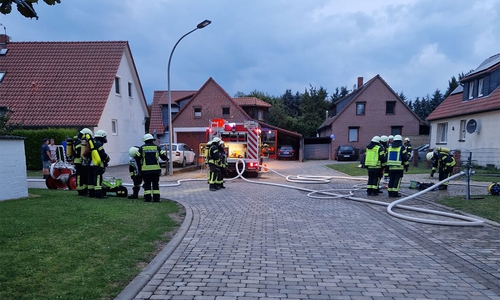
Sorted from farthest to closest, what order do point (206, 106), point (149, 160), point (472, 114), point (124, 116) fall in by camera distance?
1. point (206, 106)
2. point (124, 116)
3. point (472, 114)
4. point (149, 160)

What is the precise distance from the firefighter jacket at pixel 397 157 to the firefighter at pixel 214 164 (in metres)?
5.32

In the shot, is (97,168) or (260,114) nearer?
(97,168)

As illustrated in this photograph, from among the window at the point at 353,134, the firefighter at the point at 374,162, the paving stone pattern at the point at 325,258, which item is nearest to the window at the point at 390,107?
the window at the point at 353,134

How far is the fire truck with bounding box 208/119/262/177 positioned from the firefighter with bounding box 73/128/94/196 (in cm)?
662

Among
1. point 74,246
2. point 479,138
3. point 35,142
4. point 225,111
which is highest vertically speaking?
point 225,111

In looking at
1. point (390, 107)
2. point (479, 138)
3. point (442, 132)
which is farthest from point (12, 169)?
point (390, 107)

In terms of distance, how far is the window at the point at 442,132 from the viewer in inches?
922

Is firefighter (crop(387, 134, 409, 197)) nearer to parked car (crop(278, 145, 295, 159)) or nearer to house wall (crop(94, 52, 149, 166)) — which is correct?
house wall (crop(94, 52, 149, 166))

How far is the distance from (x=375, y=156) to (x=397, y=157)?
59 centimetres

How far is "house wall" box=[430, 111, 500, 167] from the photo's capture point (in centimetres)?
1362

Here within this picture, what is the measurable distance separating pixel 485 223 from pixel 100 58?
75.1ft

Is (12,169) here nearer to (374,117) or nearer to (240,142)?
(240,142)

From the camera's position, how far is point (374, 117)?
32.6 m

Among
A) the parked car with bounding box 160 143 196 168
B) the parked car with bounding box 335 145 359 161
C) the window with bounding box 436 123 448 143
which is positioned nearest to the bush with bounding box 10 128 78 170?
the parked car with bounding box 160 143 196 168
